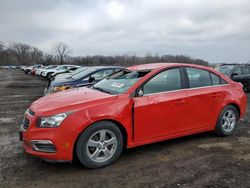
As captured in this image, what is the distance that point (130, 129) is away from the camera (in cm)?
414

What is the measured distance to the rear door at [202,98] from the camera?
4.85 metres

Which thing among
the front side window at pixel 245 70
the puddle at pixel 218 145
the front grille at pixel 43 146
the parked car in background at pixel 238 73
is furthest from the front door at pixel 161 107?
the front side window at pixel 245 70

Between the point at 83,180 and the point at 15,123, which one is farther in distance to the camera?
the point at 15,123

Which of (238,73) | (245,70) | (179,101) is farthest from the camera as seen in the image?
(245,70)

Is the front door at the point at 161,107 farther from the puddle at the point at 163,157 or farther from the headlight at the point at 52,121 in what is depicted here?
the headlight at the point at 52,121

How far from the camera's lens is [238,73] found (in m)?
13.0

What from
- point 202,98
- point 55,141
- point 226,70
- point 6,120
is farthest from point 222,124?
point 226,70

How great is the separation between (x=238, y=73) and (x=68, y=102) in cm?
1111

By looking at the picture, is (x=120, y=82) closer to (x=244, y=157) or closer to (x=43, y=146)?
(x=43, y=146)

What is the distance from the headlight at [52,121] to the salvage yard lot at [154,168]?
712mm

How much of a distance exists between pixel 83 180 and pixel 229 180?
1.96 m

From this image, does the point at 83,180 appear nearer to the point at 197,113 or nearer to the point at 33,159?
the point at 33,159

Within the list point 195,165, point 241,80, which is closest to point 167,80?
point 195,165

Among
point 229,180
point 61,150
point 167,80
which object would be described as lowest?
point 229,180
